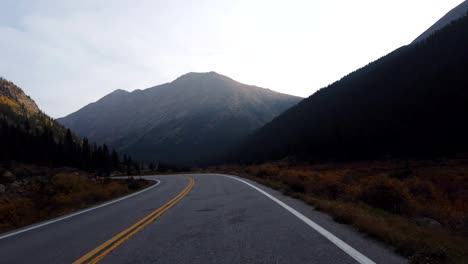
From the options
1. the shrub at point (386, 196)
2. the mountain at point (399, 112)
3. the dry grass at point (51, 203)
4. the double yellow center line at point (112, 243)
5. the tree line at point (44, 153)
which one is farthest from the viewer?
the tree line at point (44, 153)

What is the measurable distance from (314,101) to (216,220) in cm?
12539

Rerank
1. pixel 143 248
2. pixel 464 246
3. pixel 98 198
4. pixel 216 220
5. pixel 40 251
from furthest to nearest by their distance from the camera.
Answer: pixel 98 198 → pixel 216 220 → pixel 40 251 → pixel 143 248 → pixel 464 246

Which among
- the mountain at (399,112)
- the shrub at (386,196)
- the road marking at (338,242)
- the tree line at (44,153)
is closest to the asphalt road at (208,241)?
the road marking at (338,242)

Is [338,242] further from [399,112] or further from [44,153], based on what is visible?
[44,153]

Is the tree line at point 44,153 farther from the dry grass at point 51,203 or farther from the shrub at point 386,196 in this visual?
the shrub at point 386,196

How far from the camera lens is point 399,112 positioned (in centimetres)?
8050

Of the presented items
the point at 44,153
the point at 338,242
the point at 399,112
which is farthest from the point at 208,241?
the point at 44,153

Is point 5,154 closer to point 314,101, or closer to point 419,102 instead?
point 419,102

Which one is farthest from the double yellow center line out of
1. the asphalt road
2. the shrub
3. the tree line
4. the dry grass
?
the tree line

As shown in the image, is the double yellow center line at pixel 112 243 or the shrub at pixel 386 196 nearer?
the double yellow center line at pixel 112 243

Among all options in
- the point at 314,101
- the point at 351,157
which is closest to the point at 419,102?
the point at 351,157

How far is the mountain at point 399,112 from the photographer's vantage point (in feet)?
224

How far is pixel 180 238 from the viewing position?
6621 mm

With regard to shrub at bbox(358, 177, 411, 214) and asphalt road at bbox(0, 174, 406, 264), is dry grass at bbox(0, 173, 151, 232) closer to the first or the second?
asphalt road at bbox(0, 174, 406, 264)
